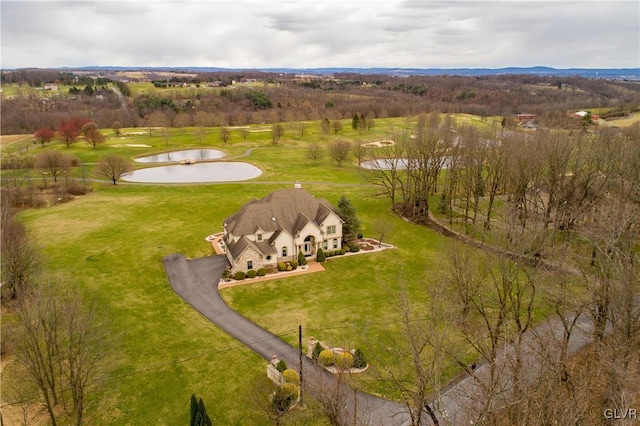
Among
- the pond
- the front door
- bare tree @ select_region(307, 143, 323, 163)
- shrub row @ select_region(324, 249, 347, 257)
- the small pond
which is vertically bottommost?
shrub row @ select_region(324, 249, 347, 257)

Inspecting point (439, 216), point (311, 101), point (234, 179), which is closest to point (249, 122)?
point (311, 101)

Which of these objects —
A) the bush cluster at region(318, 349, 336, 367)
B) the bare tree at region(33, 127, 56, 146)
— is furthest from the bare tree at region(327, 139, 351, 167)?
the bare tree at region(33, 127, 56, 146)

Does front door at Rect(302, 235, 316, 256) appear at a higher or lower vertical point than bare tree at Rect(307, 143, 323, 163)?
lower

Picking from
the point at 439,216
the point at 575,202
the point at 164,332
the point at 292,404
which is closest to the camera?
the point at 292,404

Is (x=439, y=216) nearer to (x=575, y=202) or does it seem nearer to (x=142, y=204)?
(x=575, y=202)

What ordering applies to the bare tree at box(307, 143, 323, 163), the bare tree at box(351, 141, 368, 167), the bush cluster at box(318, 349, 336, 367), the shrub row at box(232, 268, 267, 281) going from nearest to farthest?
the bush cluster at box(318, 349, 336, 367) < the shrub row at box(232, 268, 267, 281) < the bare tree at box(351, 141, 368, 167) < the bare tree at box(307, 143, 323, 163)

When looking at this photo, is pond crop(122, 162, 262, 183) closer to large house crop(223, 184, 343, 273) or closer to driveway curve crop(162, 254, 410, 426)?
large house crop(223, 184, 343, 273)
